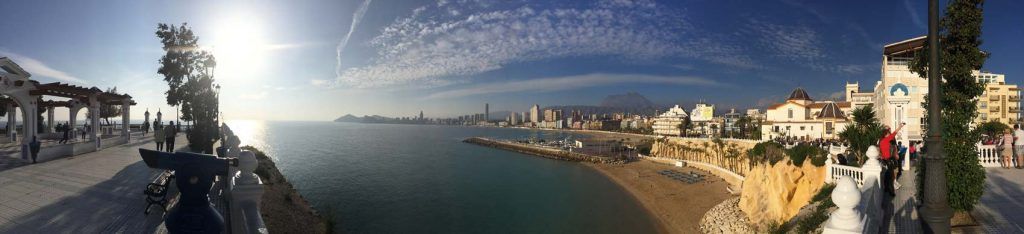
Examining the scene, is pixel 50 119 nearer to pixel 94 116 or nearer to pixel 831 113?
pixel 94 116

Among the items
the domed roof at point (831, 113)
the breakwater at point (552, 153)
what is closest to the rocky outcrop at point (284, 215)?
the breakwater at point (552, 153)

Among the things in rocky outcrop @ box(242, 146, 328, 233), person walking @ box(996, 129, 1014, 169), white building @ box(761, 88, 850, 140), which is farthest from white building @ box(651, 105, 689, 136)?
rocky outcrop @ box(242, 146, 328, 233)

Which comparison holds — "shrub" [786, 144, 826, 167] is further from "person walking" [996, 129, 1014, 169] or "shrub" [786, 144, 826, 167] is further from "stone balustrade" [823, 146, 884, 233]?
"stone balustrade" [823, 146, 884, 233]

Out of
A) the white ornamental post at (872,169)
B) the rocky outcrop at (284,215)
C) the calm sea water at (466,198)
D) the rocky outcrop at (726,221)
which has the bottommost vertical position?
the calm sea water at (466,198)

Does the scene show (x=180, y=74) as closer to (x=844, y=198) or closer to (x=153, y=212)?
(x=153, y=212)

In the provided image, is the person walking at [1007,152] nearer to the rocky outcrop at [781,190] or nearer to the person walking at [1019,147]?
the person walking at [1019,147]

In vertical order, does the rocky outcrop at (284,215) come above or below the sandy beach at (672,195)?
above
